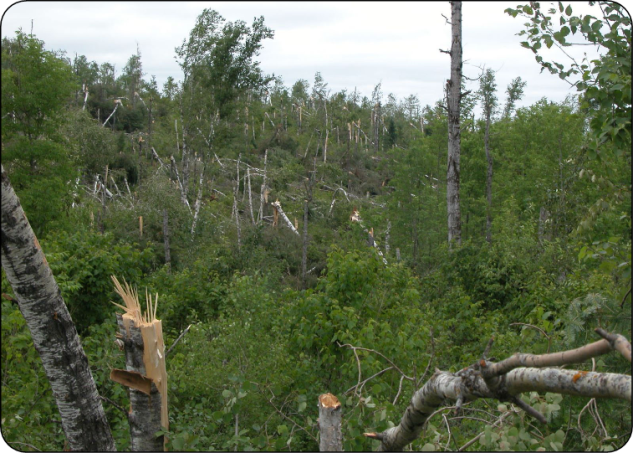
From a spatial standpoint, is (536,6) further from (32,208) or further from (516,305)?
(32,208)

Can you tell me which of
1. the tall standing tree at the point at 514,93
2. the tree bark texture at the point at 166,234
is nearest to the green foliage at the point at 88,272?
the tree bark texture at the point at 166,234

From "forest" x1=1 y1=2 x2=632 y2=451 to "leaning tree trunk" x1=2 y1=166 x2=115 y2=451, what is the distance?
24 mm

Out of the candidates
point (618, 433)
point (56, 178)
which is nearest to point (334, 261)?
point (618, 433)

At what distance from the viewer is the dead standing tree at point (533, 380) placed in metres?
1.98

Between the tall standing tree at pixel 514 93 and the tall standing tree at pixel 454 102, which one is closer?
the tall standing tree at pixel 454 102

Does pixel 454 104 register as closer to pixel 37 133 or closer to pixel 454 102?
pixel 454 102

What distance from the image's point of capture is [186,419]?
14.0 ft

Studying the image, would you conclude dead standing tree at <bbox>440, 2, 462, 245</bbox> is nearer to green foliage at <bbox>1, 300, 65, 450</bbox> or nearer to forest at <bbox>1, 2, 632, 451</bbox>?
forest at <bbox>1, 2, 632, 451</bbox>

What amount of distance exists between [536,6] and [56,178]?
10.3 metres

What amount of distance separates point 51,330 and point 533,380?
9.23 feet

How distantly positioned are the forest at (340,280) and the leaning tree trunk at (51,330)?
0.02 m

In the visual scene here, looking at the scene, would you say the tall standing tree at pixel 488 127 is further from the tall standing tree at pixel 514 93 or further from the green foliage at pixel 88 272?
the green foliage at pixel 88 272

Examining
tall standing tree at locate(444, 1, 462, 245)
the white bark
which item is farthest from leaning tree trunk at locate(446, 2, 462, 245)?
the white bark

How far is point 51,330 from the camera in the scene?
3.06m
